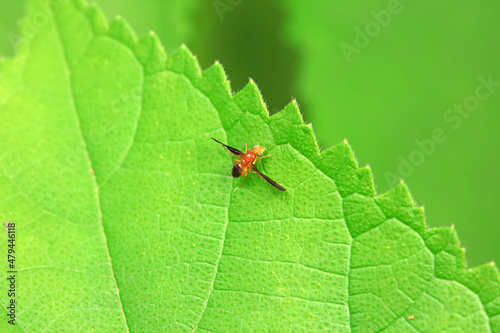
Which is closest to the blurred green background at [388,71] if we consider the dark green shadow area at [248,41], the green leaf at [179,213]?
the dark green shadow area at [248,41]

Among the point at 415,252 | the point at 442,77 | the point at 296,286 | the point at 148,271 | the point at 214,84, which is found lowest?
the point at 148,271

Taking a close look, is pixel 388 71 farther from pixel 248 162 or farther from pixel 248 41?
pixel 248 162

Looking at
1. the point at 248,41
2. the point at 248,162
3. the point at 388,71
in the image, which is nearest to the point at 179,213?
the point at 248,162

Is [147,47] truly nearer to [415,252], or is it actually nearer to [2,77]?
[2,77]

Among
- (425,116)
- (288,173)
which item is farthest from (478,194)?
(288,173)

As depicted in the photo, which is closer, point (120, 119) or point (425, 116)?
point (120, 119)

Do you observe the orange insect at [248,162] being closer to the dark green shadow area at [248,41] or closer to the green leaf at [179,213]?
the green leaf at [179,213]
